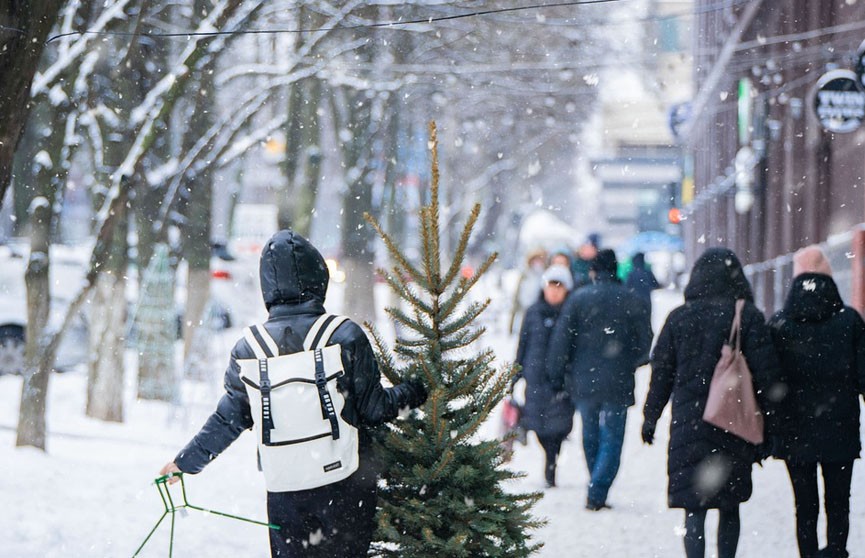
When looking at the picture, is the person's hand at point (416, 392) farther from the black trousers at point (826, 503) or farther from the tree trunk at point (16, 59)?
the tree trunk at point (16, 59)

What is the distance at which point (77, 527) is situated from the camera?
25.1 ft

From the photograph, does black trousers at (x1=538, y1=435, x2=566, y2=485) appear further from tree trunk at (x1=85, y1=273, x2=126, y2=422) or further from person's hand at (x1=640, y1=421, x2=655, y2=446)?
tree trunk at (x1=85, y1=273, x2=126, y2=422)

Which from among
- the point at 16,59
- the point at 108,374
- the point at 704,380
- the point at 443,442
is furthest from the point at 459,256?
the point at 108,374

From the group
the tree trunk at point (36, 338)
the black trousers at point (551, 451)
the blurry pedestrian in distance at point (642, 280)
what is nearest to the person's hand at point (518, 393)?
the black trousers at point (551, 451)

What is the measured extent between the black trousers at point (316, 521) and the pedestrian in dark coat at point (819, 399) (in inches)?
109

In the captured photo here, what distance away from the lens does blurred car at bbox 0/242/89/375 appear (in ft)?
53.3

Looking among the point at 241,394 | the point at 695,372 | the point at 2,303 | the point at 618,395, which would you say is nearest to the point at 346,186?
the point at 2,303

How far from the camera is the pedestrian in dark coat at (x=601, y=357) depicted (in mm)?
8859

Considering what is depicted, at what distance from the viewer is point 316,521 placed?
15.0 feet

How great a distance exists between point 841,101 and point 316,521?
12.1 metres

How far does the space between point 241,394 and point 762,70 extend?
23.7 m

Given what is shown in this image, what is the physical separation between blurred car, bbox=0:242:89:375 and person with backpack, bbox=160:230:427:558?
11.5 meters

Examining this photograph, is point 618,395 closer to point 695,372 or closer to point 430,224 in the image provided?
point 695,372

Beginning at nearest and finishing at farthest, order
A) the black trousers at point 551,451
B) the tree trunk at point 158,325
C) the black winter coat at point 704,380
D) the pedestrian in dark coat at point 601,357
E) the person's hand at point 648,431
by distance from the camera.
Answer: the black winter coat at point 704,380, the person's hand at point 648,431, the pedestrian in dark coat at point 601,357, the black trousers at point 551,451, the tree trunk at point 158,325
